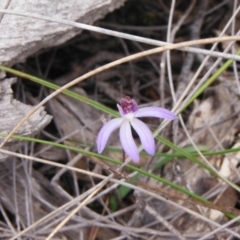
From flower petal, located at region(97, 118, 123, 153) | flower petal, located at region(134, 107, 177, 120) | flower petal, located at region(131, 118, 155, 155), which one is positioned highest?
flower petal, located at region(134, 107, 177, 120)

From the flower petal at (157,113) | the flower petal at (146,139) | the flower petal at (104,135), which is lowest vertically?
the flower petal at (146,139)

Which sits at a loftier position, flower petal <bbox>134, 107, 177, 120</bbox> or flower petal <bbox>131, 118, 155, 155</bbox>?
flower petal <bbox>134, 107, 177, 120</bbox>

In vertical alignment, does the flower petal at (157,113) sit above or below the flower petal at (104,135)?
above

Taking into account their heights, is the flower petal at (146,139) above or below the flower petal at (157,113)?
below

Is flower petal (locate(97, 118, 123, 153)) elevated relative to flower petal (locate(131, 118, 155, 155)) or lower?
elevated

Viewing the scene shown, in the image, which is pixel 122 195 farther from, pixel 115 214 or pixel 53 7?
pixel 53 7
